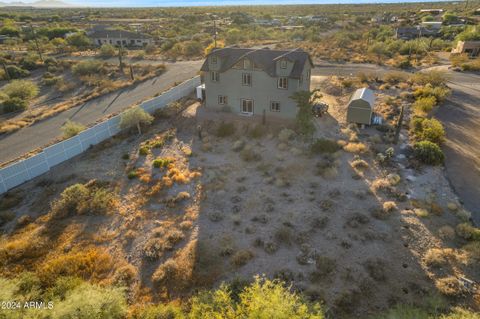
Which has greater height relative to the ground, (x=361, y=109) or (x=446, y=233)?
(x=361, y=109)

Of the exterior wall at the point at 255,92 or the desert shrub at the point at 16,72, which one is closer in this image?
the exterior wall at the point at 255,92

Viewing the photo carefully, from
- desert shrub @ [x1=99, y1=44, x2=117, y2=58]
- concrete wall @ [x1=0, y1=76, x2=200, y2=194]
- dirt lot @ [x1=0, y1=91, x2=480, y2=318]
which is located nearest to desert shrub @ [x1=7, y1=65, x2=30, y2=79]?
desert shrub @ [x1=99, y1=44, x2=117, y2=58]

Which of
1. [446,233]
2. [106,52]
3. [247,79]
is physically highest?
[247,79]

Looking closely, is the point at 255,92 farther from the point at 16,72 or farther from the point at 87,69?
the point at 16,72

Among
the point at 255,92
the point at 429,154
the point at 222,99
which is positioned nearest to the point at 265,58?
the point at 255,92

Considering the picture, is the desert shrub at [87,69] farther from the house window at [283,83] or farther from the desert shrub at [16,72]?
the house window at [283,83]

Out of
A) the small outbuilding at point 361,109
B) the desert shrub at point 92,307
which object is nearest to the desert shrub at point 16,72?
the small outbuilding at point 361,109
